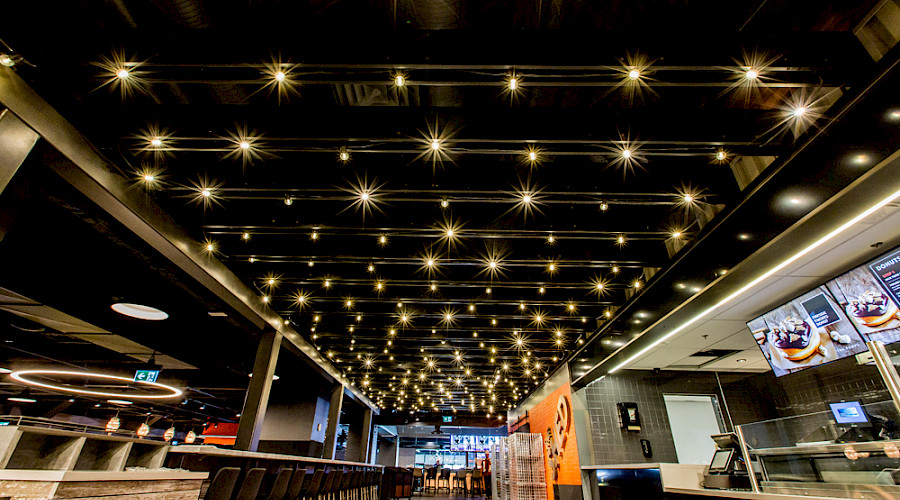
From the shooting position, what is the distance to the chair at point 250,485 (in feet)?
15.0

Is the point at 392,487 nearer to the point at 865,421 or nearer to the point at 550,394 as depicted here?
the point at 550,394

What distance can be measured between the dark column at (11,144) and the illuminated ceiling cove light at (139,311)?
4.20m

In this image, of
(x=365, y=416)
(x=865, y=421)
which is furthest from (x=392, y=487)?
(x=865, y=421)

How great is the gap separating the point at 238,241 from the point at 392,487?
41.7 feet

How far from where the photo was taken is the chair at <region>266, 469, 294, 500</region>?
17.5 feet

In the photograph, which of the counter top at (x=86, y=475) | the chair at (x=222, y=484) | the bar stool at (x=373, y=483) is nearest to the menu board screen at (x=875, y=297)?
the chair at (x=222, y=484)

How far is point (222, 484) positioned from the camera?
3.99m

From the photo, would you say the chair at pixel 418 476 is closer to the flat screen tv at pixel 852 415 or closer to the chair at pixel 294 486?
the chair at pixel 294 486

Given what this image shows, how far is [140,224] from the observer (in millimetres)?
4719

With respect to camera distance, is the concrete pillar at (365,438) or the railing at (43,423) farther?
the concrete pillar at (365,438)

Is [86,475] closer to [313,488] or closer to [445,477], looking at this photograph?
[313,488]

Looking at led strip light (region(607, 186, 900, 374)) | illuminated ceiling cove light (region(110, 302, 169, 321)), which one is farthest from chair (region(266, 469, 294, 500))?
led strip light (region(607, 186, 900, 374))

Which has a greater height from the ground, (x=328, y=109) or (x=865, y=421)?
(x=328, y=109)

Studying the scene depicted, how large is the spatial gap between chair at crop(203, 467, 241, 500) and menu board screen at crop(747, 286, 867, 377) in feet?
22.0
